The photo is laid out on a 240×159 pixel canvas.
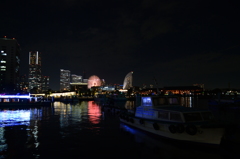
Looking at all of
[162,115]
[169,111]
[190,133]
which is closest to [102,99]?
[162,115]

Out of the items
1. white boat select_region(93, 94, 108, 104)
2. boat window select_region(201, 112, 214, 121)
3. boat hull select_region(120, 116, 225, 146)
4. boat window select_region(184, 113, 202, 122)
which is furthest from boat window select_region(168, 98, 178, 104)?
white boat select_region(93, 94, 108, 104)

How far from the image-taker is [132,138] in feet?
71.4

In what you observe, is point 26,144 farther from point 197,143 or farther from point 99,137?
point 197,143

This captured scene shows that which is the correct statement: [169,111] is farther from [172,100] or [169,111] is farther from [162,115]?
[172,100]

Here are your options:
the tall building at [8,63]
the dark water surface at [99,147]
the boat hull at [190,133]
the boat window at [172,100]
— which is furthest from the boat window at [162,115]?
the tall building at [8,63]

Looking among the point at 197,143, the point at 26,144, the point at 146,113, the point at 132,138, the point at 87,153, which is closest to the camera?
the point at 87,153

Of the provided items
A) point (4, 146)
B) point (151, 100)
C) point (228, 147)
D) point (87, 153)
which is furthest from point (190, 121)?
point (4, 146)

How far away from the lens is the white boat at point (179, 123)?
16703 mm

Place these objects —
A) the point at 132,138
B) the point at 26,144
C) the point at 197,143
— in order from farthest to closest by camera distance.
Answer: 1. the point at 132,138
2. the point at 26,144
3. the point at 197,143

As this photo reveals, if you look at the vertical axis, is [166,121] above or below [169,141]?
above

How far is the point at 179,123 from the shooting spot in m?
17.9

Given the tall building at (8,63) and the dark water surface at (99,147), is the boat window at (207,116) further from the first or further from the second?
the tall building at (8,63)

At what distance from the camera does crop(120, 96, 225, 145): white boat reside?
16.7 meters

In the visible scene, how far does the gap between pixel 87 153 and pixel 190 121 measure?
998 centimetres
